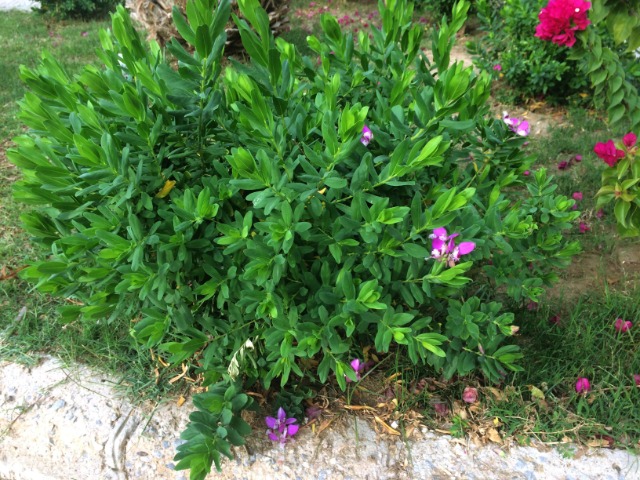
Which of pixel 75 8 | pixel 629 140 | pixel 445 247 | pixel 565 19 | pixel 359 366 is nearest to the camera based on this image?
pixel 445 247

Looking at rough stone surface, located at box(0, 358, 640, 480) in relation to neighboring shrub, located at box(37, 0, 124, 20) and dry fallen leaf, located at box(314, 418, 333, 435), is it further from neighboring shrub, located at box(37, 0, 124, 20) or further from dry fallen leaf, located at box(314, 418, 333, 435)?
neighboring shrub, located at box(37, 0, 124, 20)

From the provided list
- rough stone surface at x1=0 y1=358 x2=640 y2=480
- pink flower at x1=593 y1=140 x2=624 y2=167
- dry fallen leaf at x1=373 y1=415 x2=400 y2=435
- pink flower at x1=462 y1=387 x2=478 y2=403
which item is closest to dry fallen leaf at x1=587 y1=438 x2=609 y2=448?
rough stone surface at x1=0 y1=358 x2=640 y2=480

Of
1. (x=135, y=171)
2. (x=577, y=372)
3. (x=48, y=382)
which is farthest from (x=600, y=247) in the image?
(x=48, y=382)

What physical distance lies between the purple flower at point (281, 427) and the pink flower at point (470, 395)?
62 cm

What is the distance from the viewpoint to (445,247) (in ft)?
5.33

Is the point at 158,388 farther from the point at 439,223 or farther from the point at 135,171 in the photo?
the point at 439,223

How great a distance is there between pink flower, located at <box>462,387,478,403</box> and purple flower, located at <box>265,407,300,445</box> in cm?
62

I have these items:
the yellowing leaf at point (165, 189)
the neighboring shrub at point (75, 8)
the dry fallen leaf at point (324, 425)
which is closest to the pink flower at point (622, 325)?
the dry fallen leaf at point (324, 425)

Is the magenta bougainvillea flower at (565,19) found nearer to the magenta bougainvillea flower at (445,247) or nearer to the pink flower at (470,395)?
the magenta bougainvillea flower at (445,247)

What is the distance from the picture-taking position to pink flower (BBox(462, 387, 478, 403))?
2006 millimetres

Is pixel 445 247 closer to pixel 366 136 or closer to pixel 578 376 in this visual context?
pixel 366 136

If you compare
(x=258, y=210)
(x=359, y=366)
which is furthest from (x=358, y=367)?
(x=258, y=210)

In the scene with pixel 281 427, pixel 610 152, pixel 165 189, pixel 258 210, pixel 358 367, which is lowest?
pixel 281 427

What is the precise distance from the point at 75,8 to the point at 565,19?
25.5 feet
